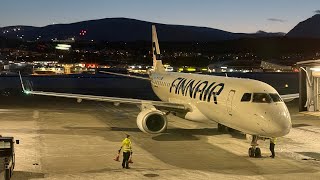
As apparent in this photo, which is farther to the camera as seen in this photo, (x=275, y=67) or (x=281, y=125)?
(x=275, y=67)

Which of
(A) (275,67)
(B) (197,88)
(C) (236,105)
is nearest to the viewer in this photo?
(C) (236,105)

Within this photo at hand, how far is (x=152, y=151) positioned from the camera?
22.6m

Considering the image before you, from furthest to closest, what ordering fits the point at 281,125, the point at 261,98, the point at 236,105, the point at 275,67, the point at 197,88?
the point at 275,67
the point at 197,88
the point at 236,105
the point at 261,98
the point at 281,125

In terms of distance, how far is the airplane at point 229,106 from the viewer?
1994 cm

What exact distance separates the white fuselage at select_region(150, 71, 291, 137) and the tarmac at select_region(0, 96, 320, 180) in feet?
5.09

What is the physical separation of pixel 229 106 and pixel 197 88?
514cm

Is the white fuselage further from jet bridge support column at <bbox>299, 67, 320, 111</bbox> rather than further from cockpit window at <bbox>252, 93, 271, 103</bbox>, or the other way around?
jet bridge support column at <bbox>299, 67, 320, 111</bbox>

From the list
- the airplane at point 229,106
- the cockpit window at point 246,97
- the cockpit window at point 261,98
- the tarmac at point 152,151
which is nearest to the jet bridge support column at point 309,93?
the tarmac at point 152,151

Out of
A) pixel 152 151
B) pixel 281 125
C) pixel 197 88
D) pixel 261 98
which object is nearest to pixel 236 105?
pixel 261 98

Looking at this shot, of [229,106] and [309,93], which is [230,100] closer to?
[229,106]

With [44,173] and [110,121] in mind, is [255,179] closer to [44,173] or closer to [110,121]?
[44,173]

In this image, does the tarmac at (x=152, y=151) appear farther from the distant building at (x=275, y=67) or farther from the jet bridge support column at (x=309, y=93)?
the distant building at (x=275, y=67)

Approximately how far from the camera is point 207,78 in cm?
2800

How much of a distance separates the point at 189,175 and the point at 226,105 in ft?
20.2
